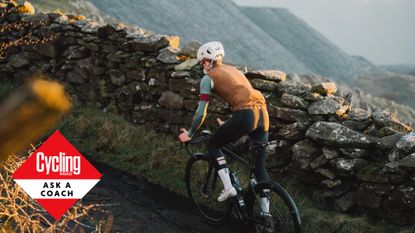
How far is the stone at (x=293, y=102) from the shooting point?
284 inches

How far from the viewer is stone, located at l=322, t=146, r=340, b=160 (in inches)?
252

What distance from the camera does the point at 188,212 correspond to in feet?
21.6

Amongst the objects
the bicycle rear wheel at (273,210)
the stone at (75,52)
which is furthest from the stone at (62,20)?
the bicycle rear wheel at (273,210)

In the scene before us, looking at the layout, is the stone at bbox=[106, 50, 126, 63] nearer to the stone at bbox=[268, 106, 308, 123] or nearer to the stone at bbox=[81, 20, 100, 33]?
the stone at bbox=[81, 20, 100, 33]

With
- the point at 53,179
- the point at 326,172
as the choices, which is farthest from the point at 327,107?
the point at 53,179

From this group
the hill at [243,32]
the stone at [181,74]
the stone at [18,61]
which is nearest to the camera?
the stone at [181,74]

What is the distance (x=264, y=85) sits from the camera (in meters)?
7.86

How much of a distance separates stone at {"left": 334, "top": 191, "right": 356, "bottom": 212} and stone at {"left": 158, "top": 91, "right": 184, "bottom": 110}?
153 inches

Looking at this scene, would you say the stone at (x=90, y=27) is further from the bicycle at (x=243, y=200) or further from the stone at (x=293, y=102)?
the stone at (x=293, y=102)

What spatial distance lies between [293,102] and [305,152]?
983 mm

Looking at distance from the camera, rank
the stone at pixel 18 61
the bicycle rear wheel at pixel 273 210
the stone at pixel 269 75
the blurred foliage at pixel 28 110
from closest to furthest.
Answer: the blurred foliage at pixel 28 110, the bicycle rear wheel at pixel 273 210, the stone at pixel 269 75, the stone at pixel 18 61

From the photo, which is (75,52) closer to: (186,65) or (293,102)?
(186,65)

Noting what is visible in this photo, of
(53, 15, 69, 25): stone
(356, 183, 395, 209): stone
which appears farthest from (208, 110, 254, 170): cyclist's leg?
(53, 15, 69, 25): stone

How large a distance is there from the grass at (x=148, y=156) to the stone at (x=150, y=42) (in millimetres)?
1761
